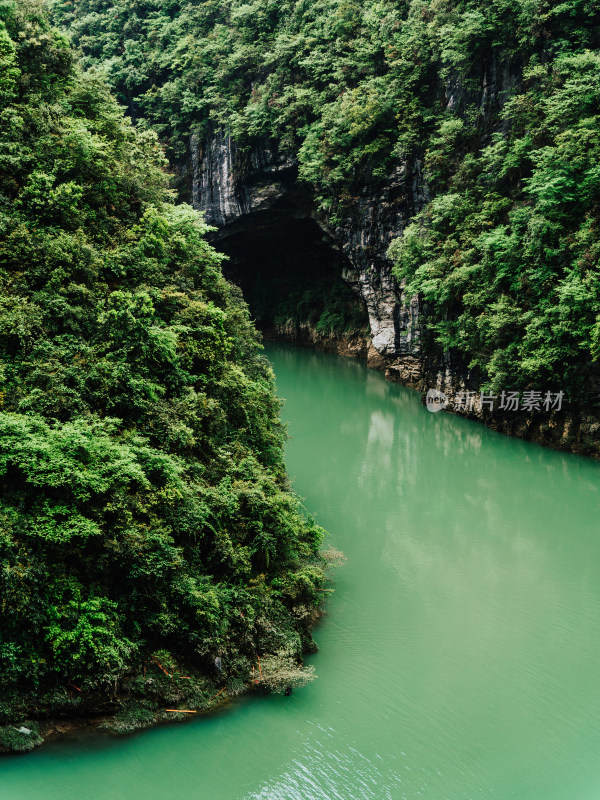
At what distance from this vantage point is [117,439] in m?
5.51

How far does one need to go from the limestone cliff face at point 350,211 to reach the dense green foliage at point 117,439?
28.9 ft

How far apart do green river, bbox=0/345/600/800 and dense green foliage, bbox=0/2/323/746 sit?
15.7 inches

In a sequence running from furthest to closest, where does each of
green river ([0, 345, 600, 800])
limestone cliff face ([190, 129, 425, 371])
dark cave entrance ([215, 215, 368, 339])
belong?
dark cave entrance ([215, 215, 368, 339]) → limestone cliff face ([190, 129, 425, 371]) → green river ([0, 345, 600, 800])

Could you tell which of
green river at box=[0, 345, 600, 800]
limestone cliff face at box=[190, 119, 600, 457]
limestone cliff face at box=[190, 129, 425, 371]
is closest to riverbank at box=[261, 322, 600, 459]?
limestone cliff face at box=[190, 119, 600, 457]

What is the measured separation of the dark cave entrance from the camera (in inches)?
885

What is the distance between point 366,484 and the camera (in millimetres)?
10906

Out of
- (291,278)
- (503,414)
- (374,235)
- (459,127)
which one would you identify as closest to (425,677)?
(503,414)

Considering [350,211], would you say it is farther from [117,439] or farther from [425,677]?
[425,677]

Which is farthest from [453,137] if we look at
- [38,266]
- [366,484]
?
[38,266]

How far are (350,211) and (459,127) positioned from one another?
4450mm

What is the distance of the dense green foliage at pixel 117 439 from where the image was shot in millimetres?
4680

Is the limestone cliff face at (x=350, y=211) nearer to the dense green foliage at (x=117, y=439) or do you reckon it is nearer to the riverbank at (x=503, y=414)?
the riverbank at (x=503, y=414)

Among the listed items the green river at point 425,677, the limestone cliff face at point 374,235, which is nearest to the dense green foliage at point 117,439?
the green river at point 425,677

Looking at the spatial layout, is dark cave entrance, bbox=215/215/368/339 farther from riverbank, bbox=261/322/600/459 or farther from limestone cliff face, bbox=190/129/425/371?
riverbank, bbox=261/322/600/459
